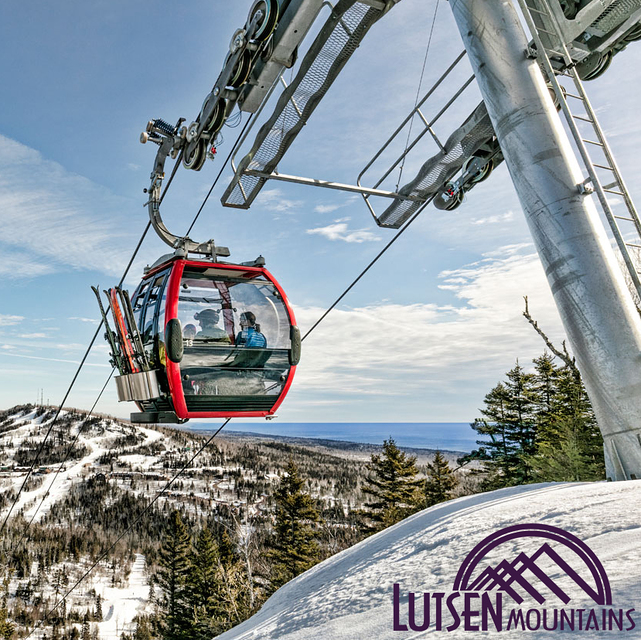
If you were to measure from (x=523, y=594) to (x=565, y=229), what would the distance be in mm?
3470

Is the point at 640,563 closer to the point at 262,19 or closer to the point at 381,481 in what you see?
the point at 262,19

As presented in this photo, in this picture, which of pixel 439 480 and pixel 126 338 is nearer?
pixel 126 338

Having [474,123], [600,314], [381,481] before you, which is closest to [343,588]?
[600,314]

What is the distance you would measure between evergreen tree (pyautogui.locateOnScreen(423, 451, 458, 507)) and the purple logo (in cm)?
2863

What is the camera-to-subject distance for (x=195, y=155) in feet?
22.4

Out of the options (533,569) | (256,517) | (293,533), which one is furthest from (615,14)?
(256,517)

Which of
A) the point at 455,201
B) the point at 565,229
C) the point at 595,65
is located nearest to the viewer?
the point at 565,229

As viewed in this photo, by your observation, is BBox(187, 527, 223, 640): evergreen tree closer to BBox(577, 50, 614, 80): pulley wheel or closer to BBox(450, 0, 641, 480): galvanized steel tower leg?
BBox(450, 0, 641, 480): galvanized steel tower leg

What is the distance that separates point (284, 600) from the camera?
4.42m

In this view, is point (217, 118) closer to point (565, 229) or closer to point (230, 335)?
point (230, 335)

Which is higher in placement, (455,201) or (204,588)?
(455,201)

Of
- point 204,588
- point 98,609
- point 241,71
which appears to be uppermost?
point 241,71

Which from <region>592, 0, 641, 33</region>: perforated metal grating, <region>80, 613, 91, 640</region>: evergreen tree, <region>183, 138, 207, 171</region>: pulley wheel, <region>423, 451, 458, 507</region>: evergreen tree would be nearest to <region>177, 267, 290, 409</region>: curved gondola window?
<region>183, 138, 207, 171</region>: pulley wheel

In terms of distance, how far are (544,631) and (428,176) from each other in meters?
6.94
